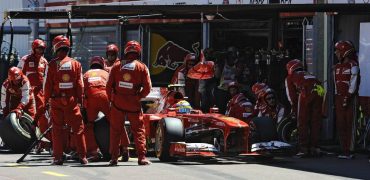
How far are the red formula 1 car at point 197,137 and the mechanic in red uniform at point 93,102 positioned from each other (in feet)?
0.55

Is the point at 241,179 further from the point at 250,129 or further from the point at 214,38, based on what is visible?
the point at 214,38

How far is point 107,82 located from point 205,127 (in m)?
1.91

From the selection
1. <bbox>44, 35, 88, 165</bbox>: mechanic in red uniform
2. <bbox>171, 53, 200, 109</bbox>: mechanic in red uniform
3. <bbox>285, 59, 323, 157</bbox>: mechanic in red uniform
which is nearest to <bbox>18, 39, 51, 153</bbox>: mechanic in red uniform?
<bbox>171, 53, 200, 109</bbox>: mechanic in red uniform

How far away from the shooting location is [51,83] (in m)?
14.0

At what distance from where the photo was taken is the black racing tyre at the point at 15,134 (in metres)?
16.4

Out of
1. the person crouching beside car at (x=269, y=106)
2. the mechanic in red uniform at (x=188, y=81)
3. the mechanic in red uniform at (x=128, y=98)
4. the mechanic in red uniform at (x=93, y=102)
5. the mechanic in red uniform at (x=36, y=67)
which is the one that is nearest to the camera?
the mechanic in red uniform at (x=128, y=98)

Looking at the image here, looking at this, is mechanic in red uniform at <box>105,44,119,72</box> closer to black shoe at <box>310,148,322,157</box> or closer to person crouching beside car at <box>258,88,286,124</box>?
person crouching beside car at <box>258,88,286,124</box>

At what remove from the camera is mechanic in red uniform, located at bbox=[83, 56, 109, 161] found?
14750mm

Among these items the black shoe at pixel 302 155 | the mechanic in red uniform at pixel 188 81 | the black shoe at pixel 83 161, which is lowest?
the black shoe at pixel 302 155

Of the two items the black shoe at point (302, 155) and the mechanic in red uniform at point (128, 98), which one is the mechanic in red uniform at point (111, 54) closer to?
the mechanic in red uniform at point (128, 98)

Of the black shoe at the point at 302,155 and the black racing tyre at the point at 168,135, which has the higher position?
the black racing tyre at the point at 168,135

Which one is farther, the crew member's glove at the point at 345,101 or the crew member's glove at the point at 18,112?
the crew member's glove at the point at 18,112

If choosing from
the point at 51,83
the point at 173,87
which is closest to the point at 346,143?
the point at 173,87

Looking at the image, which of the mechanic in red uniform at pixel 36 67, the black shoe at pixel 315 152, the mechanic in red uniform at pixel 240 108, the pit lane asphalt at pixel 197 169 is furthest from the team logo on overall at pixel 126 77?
the black shoe at pixel 315 152
